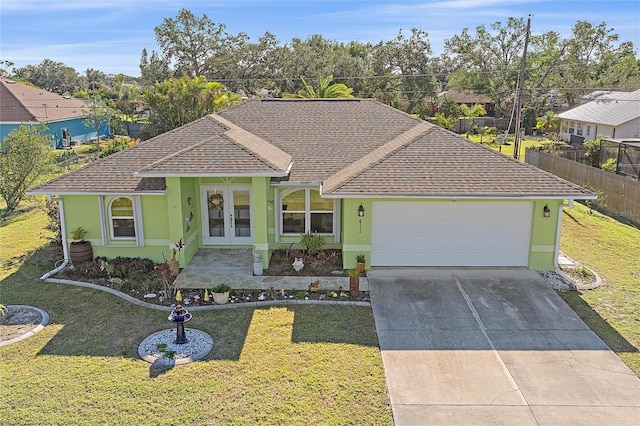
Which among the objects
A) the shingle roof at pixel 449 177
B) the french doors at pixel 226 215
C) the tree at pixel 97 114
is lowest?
the french doors at pixel 226 215

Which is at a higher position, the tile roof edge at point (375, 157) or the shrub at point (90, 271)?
the tile roof edge at point (375, 157)

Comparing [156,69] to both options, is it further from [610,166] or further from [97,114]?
[610,166]

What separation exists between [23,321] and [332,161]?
9.65m

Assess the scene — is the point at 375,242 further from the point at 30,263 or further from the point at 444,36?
the point at 444,36

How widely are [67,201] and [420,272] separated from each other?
1061 cm

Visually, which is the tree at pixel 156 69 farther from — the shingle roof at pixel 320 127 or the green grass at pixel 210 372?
the green grass at pixel 210 372

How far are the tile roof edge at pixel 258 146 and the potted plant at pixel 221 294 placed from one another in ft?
11.4

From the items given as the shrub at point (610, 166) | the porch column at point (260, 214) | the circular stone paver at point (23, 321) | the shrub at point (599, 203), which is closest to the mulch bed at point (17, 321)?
the circular stone paver at point (23, 321)

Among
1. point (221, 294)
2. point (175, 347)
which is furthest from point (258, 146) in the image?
point (175, 347)

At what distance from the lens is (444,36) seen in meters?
64.3

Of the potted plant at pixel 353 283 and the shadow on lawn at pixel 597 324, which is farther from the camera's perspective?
the potted plant at pixel 353 283

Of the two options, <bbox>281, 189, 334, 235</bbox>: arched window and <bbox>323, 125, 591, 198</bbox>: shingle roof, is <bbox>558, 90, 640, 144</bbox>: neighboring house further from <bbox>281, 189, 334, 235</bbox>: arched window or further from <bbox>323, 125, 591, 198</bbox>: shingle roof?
<bbox>281, 189, 334, 235</bbox>: arched window

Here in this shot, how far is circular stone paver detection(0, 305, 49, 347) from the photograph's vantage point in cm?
1035

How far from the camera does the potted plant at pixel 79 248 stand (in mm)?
14094
